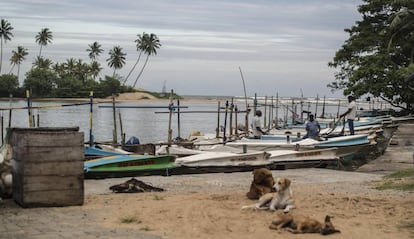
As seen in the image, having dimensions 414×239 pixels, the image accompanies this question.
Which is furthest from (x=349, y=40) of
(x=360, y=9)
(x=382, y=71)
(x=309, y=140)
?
(x=309, y=140)

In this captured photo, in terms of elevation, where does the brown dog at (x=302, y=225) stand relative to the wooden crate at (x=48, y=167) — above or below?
below

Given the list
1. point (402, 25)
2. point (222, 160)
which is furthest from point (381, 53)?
point (222, 160)

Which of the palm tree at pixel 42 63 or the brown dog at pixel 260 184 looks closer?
the brown dog at pixel 260 184

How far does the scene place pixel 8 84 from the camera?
8619 cm

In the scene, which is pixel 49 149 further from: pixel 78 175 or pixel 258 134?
pixel 258 134

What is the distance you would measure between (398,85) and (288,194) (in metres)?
28.1

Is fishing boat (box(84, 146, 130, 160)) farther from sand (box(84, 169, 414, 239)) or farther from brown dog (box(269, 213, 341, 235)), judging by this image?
brown dog (box(269, 213, 341, 235))

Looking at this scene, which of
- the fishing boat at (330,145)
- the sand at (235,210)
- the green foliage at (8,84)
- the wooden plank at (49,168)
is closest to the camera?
the sand at (235,210)

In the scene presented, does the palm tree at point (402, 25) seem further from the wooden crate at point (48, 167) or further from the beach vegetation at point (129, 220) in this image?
the beach vegetation at point (129, 220)

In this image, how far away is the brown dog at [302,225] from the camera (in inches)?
300

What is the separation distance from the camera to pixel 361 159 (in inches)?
793

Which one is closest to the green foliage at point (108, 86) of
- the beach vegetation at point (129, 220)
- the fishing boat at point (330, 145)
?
the fishing boat at point (330, 145)

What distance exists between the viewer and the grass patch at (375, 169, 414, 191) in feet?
38.6

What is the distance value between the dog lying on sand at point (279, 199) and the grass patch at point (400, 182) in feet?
11.7
